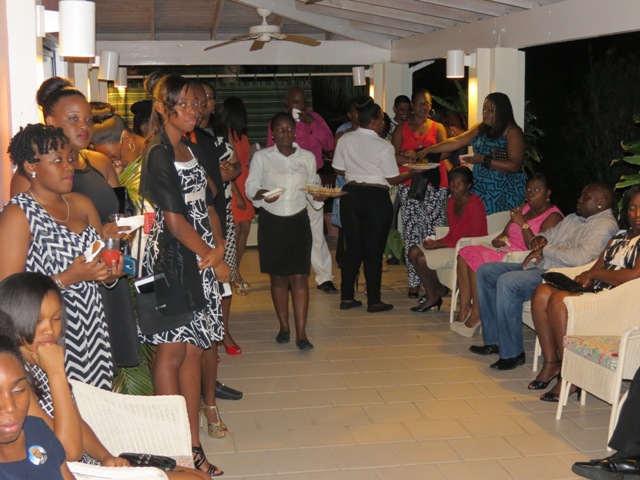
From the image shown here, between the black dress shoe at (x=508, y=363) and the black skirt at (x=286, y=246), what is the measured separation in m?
1.43

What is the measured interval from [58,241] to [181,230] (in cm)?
85

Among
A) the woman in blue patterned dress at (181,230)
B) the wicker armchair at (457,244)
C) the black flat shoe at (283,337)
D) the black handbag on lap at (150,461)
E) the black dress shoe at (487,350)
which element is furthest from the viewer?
the wicker armchair at (457,244)

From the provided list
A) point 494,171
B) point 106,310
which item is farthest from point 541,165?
point 106,310

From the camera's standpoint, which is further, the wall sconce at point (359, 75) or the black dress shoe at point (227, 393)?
the wall sconce at point (359, 75)

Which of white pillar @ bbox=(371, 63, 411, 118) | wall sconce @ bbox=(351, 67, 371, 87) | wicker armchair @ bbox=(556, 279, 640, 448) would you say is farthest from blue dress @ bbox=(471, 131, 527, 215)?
wall sconce @ bbox=(351, 67, 371, 87)

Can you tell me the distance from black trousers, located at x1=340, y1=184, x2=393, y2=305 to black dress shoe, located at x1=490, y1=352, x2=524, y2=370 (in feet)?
5.82

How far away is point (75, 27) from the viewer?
465 centimetres

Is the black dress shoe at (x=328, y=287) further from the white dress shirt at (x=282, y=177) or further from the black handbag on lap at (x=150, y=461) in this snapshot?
the black handbag on lap at (x=150, y=461)

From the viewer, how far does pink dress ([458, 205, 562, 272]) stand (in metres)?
6.32

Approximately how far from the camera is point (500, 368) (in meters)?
5.83

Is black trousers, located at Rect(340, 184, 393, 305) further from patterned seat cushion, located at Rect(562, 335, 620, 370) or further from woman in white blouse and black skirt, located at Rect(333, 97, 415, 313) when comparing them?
patterned seat cushion, located at Rect(562, 335, 620, 370)

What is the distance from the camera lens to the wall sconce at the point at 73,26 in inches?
182

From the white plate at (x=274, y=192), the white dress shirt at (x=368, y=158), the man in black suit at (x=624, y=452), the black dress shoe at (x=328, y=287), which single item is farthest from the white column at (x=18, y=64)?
the black dress shoe at (x=328, y=287)

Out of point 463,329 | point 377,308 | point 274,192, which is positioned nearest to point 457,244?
point 463,329
